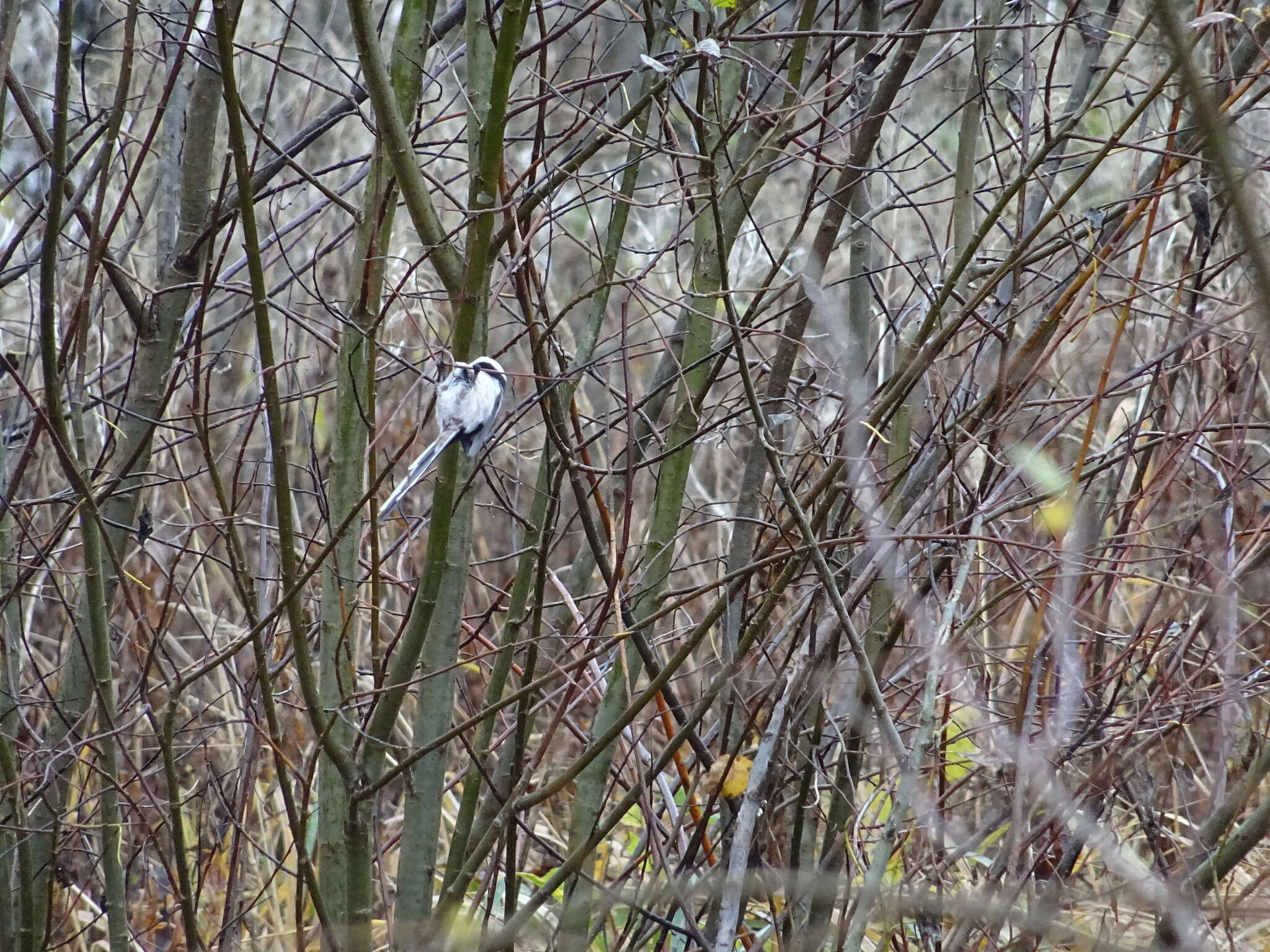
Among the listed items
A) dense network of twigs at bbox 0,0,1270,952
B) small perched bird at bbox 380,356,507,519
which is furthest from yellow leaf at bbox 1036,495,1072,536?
small perched bird at bbox 380,356,507,519

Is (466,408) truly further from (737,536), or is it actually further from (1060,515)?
(1060,515)

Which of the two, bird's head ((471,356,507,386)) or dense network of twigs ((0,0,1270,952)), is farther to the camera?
bird's head ((471,356,507,386))

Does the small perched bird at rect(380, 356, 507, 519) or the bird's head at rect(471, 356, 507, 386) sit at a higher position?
the bird's head at rect(471, 356, 507, 386)

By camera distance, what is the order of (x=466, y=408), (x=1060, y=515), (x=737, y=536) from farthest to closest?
(x=737, y=536) < (x=466, y=408) < (x=1060, y=515)

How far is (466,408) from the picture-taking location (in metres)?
1.78

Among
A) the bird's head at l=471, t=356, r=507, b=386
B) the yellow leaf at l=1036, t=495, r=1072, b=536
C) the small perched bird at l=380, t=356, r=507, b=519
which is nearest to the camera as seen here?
the yellow leaf at l=1036, t=495, r=1072, b=536

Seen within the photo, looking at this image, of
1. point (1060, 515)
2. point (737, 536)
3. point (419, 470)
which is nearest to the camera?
point (1060, 515)

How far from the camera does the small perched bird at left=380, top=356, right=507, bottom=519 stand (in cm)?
168

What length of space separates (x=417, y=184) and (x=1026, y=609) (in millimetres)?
1393

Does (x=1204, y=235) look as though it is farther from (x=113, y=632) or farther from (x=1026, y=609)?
(x=113, y=632)

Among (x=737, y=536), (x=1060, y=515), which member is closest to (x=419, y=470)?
(x=737, y=536)

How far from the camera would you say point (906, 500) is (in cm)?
200

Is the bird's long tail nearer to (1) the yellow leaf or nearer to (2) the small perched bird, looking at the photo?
(2) the small perched bird

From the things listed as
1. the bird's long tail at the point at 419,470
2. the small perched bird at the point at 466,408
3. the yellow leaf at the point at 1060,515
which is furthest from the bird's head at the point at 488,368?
the yellow leaf at the point at 1060,515
